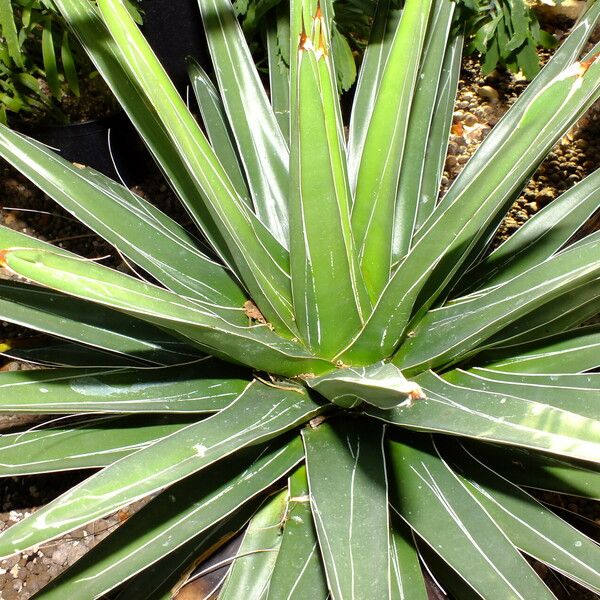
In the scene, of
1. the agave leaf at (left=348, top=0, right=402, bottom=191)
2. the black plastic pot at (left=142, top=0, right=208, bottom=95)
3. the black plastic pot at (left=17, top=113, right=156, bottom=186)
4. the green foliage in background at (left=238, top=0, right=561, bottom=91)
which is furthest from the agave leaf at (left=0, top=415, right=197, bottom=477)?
the black plastic pot at (left=142, top=0, right=208, bottom=95)

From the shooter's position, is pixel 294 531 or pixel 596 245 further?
pixel 294 531

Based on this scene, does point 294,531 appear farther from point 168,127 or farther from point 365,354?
point 168,127

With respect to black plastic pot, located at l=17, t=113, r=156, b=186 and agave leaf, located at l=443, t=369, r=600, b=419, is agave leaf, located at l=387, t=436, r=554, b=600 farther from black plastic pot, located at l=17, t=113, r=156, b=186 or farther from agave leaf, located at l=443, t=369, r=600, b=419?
black plastic pot, located at l=17, t=113, r=156, b=186

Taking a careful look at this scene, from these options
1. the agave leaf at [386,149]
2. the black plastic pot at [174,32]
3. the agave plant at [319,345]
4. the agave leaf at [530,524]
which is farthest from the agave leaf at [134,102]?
the black plastic pot at [174,32]

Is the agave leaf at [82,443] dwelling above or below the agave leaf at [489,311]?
below

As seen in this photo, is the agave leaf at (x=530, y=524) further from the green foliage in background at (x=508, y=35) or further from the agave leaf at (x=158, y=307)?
the green foliage in background at (x=508, y=35)

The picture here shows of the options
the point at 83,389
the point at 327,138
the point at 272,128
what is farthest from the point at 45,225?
the point at 327,138

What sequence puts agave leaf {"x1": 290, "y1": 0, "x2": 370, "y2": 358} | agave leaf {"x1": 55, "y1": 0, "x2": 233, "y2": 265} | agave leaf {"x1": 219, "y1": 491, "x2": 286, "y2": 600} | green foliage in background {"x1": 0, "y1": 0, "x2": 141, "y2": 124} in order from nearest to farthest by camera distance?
agave leaf {"x1": 290, "y1": 0, "x2": 370, "y2": 358} < agave leaf {"x1": 55, "y1": 0, "x2": 233, "y2": 265} < agave leaf {"x1": 219, "y1": 491, "x2": 286, "y2": 600} < green foliage in background {"x1": 0, "y1": 0, "x2": 141, "y2": 124}
